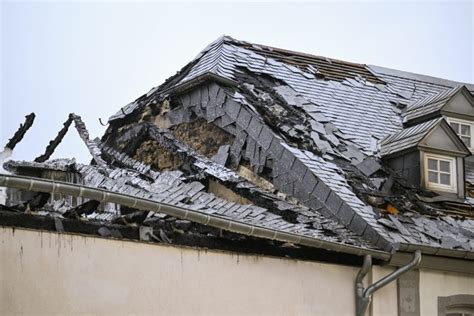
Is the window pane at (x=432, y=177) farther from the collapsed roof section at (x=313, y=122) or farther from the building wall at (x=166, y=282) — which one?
the building wall at (x=166, y=282)

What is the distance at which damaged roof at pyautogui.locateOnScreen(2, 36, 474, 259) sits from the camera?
14.7m

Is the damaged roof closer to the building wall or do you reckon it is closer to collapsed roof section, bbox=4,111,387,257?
collapsed roof section, bbox=4,111,387,257

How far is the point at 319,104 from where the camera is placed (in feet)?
60.2

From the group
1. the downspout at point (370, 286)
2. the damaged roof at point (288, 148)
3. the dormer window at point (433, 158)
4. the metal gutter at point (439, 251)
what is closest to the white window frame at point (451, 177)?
the dormer window at point (433, 158)

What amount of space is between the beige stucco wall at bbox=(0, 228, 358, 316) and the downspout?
12 centimetres

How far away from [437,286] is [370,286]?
1.32 meters

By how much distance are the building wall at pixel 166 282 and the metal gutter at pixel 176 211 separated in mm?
487

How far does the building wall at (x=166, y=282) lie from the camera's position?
1114 centimetres

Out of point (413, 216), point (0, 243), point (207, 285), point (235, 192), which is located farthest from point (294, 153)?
point (0, 243)

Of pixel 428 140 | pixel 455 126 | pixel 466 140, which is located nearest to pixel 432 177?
pixel 428 140

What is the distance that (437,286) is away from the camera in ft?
48.9

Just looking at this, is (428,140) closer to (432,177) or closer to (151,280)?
(432,177)

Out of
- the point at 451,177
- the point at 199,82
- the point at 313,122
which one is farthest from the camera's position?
the point at 199,82

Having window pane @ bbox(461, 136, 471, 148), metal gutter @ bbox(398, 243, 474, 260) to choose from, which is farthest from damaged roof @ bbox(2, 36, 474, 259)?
window pane @ bbox(461, 136, 471, 148)
